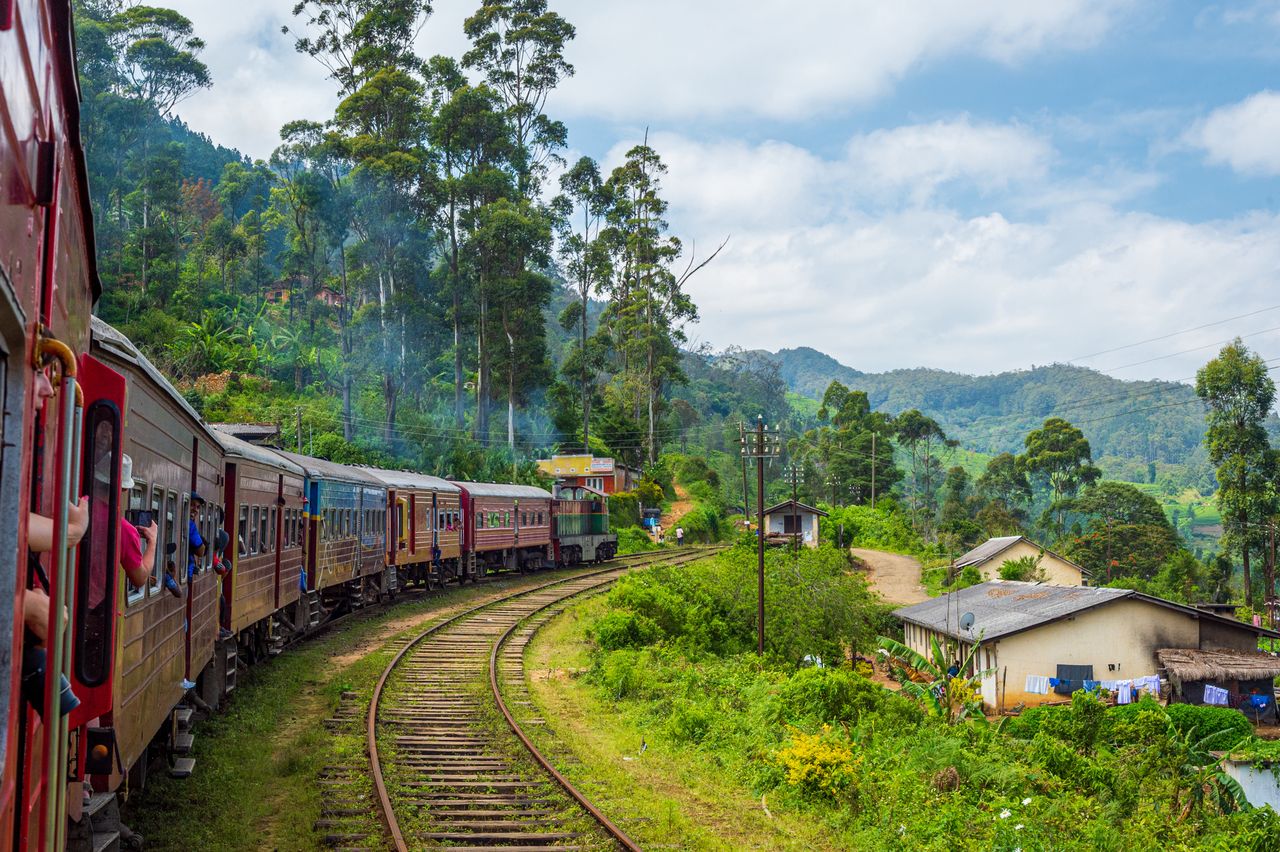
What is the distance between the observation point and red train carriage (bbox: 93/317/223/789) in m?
6.04

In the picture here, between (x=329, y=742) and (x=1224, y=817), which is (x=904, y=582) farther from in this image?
(x=329, y=742)

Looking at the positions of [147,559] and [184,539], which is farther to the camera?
[184,539]

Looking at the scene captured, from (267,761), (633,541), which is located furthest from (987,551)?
(267,761)

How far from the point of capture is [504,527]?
32.9 m

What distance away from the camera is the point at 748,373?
4343 inches

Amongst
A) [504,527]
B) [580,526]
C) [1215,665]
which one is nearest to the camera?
[1215,665]

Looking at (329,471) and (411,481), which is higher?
(411,481)

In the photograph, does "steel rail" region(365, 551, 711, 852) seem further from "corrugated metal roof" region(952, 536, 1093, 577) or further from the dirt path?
"corrugated metal roof" region(952, 536, 1093, 577)

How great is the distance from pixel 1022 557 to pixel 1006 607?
18955 millimetres

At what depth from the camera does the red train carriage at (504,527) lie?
30359 millimetres

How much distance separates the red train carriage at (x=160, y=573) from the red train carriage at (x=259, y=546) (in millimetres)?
1147

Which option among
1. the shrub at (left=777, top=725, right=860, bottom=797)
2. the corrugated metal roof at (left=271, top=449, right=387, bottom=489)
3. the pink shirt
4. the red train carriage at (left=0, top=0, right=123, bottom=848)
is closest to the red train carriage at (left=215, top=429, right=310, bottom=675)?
the corrugated metal roof at (left=271, top=449, right=387, bottom=489)

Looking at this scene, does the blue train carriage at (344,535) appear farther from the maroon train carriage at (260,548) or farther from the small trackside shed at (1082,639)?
the small trackside shed at (1082,639)

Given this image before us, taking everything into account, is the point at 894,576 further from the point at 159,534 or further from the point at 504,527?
the point at 159,534
